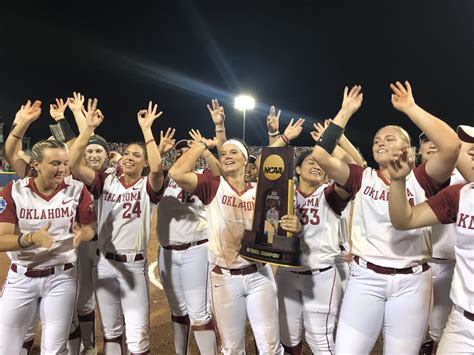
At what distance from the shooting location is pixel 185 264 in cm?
418

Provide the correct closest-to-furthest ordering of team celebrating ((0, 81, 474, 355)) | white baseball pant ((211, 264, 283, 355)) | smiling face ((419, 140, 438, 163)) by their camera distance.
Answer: team celebrating ((0, 81, 474, 355)) → white baseball pant ((211, 264, 283, 355)) → smiling face ((419, 140, 438, 163))

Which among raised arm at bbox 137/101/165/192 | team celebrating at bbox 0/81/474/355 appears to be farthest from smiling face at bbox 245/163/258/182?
raised arm at bbox 137/101/165/192

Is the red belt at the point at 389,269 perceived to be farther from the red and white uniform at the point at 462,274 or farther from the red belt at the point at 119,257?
the red belt at the point at 119,257

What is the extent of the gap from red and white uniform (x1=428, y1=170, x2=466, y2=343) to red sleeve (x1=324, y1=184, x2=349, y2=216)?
0.92 metres

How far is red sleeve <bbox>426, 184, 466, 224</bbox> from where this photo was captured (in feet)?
8.56

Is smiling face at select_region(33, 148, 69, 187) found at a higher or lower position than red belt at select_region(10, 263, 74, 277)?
higher

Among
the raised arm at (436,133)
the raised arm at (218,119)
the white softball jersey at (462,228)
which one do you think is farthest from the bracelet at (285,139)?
the white softball jersey at (462,228)

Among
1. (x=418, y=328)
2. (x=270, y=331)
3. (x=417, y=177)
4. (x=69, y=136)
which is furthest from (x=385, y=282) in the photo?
(x=69, y=136)

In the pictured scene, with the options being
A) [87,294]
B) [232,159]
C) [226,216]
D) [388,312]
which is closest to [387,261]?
[388,312]

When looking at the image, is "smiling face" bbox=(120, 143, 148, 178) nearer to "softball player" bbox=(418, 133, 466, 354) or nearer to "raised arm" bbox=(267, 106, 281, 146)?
"raised arm" bbox=(267, 106, 281, 146)

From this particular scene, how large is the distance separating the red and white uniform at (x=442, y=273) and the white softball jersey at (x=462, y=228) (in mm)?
1179

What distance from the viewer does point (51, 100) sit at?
1320 inches

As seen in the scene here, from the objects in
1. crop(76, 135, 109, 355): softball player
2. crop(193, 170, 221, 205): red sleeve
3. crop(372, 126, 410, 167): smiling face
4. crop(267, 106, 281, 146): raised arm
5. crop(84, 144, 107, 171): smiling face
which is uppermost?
crop(267, 106, 281, 146): raised arm

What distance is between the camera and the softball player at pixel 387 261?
2861 millimetres
